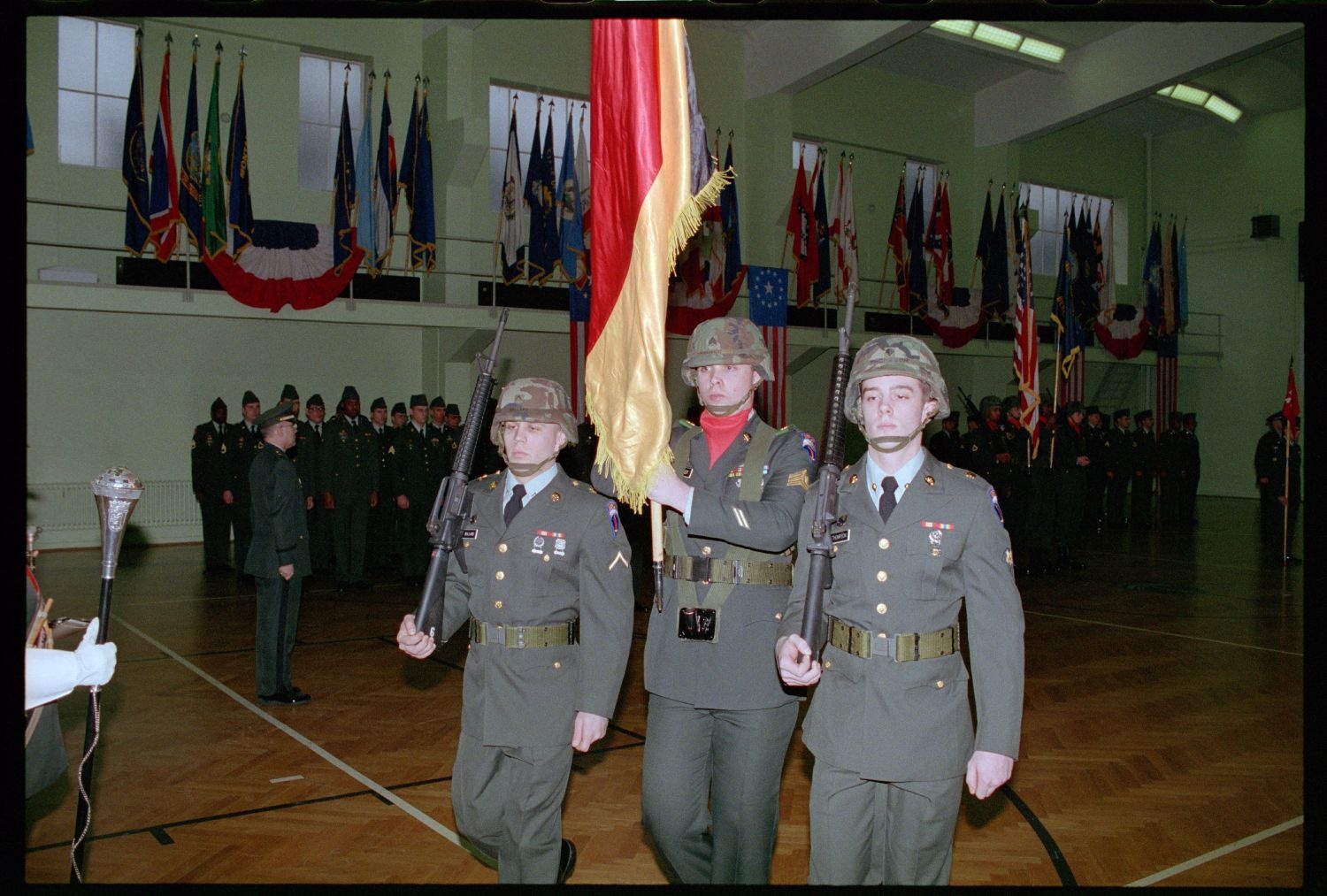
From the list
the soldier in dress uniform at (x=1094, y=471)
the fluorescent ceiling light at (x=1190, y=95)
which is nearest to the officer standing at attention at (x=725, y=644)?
the soldier in dress uniform at (x=1094, y=471)

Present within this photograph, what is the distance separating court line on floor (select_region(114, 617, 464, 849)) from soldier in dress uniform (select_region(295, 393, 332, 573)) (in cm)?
300

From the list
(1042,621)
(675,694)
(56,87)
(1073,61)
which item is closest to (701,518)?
(675,694)

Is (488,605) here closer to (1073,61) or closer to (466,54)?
(466,54)

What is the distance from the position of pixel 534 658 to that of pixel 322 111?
12.6 metres

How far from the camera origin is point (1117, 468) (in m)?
15.6

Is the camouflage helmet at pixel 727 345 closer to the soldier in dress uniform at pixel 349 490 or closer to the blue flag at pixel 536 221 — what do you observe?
the soldier in dress uniform at pixel 349 490

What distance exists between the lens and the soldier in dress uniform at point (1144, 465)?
16141mm

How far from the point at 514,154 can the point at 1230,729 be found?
1048cm

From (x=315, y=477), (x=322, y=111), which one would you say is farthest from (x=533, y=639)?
(x=322, y=111)

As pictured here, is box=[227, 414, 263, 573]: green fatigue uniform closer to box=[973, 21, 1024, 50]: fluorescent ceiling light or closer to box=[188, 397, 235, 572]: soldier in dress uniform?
box=[188, 397, 235, 572]: soldier in dress uniform

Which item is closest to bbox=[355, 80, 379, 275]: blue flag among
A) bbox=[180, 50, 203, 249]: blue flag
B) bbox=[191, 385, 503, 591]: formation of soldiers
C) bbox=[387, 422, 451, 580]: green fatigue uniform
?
bbox=[180, 50, 203, 249]: blue flag

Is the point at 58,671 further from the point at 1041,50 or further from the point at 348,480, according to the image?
the point at 1041,50

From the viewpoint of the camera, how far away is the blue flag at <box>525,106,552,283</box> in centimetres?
1284

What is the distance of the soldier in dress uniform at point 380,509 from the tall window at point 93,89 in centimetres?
508
